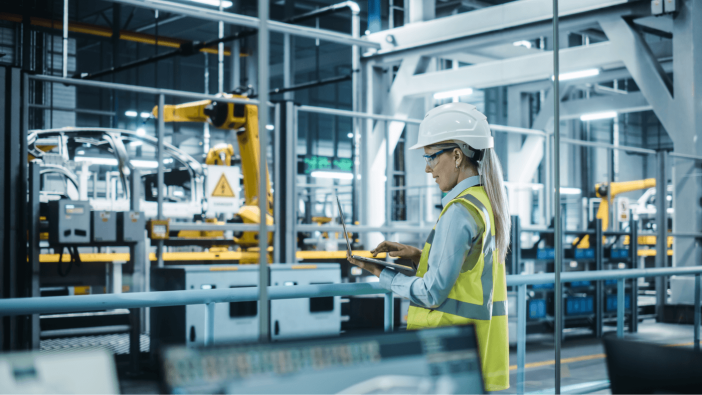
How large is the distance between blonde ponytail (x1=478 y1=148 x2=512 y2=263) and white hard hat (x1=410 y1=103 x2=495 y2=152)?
0.15 ft

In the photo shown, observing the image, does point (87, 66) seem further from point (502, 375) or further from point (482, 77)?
point (502, 375)

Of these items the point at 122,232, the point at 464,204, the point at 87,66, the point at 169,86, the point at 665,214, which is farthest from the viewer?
the point at 169,86

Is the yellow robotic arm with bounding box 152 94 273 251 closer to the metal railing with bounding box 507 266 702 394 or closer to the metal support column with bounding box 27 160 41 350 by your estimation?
the metal support column with bounding box 27 160 41 350

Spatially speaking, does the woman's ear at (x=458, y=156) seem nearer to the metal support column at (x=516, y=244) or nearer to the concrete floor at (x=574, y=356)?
the concrete floor at (x=574, y=356)

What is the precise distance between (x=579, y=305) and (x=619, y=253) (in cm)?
113

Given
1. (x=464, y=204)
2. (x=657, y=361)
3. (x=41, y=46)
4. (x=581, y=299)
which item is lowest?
(x=581, y=299)

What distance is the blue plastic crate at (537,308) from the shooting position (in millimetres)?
7121

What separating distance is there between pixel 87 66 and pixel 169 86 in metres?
2.66

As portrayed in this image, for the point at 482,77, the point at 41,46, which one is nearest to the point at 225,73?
the point at 41,46

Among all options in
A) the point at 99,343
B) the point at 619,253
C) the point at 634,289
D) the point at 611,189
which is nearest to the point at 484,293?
the point at 99,343

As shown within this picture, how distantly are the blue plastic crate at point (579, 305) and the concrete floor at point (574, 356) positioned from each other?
0.31m

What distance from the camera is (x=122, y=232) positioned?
18.5ft

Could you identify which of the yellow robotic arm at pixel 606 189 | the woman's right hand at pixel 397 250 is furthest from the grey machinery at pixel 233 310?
the yellow robotic arm at pixel 606 189

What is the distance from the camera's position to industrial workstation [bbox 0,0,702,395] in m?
1.23
